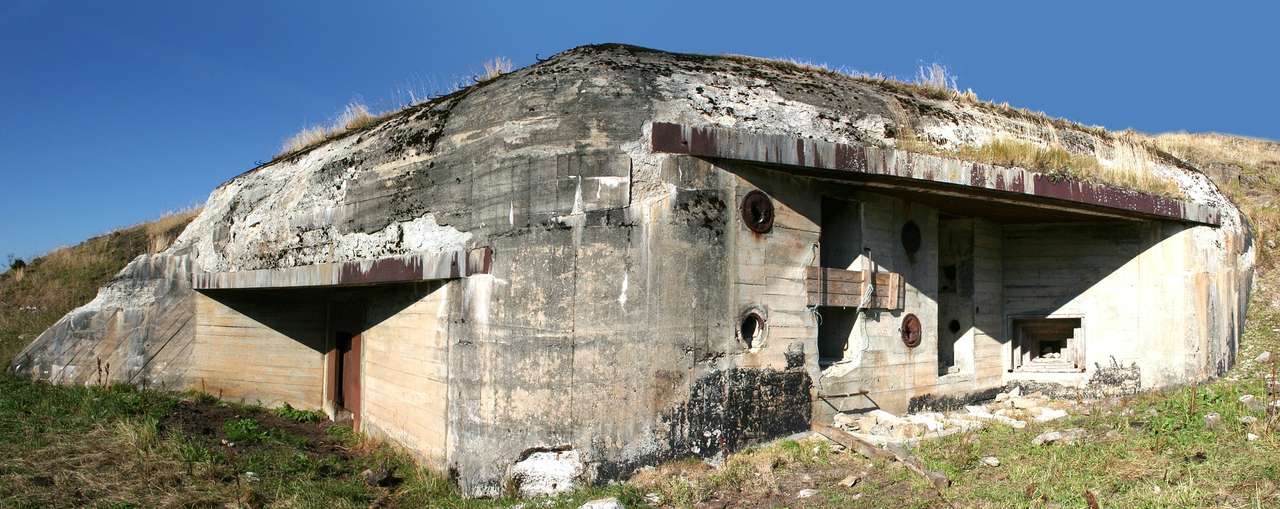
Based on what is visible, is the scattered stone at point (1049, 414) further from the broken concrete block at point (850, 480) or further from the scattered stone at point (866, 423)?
the broken concrete block at point (850, 480)

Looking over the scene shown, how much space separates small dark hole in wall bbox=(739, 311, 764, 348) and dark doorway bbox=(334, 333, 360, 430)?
193 inches

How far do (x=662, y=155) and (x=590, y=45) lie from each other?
158 cm

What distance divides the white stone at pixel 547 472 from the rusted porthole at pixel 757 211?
2405mm

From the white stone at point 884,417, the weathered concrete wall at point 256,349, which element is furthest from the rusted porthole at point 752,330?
the weathered concrete wall at point 256,349

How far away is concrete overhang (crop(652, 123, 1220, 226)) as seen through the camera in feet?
22.6

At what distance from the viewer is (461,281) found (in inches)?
279

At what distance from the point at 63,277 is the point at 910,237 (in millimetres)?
17319

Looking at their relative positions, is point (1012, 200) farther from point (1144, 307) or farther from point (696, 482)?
point (696, 482)

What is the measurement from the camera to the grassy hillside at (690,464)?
569cm

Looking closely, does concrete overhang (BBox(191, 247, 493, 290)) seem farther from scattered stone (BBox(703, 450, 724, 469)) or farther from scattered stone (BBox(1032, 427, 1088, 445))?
Result: scattered stone (BBox(1032, 427, 1088, 445))

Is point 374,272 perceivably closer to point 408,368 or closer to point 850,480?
point 408,368

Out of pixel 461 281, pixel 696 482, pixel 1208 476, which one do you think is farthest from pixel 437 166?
pixel 1208 476

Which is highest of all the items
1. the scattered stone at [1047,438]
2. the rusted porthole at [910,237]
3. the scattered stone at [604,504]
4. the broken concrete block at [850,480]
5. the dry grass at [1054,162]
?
the dry grass at [1054,162]

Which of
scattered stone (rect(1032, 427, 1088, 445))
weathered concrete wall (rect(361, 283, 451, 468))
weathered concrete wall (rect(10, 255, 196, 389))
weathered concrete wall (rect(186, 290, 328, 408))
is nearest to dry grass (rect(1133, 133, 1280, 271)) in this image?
scattered stone (rect(1032, 427, 1088, 445))
